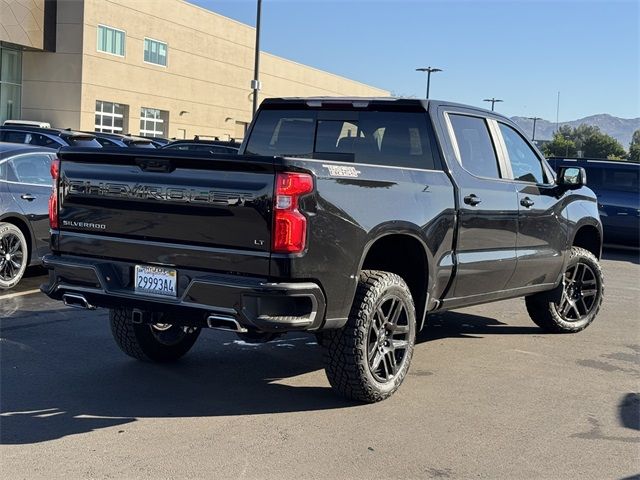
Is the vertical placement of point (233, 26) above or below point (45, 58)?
above

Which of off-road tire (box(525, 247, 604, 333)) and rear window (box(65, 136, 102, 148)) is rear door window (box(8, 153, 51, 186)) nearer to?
rear window (box(65, 136, 102, 148))

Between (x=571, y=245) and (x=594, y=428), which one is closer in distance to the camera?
(x=594, y=428)

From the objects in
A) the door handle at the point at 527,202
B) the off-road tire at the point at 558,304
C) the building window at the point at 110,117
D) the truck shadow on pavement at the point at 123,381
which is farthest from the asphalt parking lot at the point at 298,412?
the building window at the point at 110,117

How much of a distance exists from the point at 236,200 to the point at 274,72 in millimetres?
58909

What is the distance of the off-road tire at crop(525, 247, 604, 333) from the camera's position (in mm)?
8117

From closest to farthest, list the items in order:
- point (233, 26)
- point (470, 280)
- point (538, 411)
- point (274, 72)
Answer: point (538, 411), point (470, 280), point (233, 26), point (274, 72)

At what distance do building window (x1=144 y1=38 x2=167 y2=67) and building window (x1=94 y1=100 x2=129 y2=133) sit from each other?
3712 millimetres

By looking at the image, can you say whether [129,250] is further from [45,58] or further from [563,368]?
[45,58]

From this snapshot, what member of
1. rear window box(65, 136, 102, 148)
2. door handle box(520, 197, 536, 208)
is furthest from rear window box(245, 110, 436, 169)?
rear window box(65, 136, 102, 148)

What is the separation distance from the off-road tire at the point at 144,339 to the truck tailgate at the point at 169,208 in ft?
3.05

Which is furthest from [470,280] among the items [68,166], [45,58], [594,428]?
[45,58]

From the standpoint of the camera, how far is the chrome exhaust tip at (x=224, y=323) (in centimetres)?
484

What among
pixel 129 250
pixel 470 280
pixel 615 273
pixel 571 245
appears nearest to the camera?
pixel 129 250

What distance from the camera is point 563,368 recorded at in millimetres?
6895
